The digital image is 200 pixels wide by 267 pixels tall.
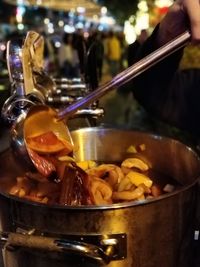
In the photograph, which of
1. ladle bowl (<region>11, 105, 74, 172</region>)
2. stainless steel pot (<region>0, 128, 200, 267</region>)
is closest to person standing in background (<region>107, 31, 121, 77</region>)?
ladle bowl (<region>11, 105, 74, 172</region>)

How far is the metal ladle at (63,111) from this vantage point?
999mm

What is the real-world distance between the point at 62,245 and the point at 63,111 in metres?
0.39

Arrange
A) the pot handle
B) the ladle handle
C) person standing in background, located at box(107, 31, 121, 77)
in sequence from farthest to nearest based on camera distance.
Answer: person standing in background, located at box(107, 31, 121, 77) → the ladle handle → the pot handle

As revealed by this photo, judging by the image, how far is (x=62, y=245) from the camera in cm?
84

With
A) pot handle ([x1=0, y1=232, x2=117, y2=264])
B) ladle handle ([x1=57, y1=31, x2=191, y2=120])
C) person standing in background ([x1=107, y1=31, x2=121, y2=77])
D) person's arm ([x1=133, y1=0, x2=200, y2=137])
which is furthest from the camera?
person standing in background ([x1=107, y1=31, x2=121, y2=77])

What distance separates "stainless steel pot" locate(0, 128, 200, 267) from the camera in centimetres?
87

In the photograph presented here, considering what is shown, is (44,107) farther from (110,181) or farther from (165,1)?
(165,1)

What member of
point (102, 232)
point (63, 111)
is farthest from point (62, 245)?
point (63, 111)

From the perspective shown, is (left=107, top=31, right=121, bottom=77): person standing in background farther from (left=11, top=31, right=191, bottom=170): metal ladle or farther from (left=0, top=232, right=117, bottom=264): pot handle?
(left=0, top=232, right=117, bottom=264): pot handle

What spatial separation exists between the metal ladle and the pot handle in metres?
0.24

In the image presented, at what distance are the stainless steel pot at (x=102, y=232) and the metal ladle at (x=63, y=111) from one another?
0.18m

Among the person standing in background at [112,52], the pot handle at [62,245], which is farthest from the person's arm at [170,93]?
the person standing in background at [112,52]

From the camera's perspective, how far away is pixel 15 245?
89 centimetres

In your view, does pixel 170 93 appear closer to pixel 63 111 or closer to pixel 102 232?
pixel 63 111
